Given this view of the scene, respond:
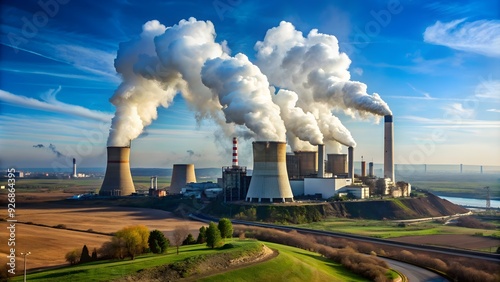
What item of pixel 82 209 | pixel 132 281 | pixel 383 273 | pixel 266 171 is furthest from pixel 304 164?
pixel 132 281

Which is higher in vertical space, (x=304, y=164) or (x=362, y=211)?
(x=304, y=164)

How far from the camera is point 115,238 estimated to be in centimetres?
3628

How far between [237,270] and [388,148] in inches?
2442

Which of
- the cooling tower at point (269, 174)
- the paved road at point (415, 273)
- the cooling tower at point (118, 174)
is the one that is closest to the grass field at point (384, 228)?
the cooling tower at point (269, 174)

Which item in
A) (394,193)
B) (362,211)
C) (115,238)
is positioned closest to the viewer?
(115,238)

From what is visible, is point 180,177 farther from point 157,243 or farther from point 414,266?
point 414,266

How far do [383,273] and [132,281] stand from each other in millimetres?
18734

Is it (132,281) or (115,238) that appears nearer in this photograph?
(132,281)

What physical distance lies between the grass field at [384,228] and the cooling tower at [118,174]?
36.1 meters

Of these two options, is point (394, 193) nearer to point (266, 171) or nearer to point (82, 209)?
point (266, 171)

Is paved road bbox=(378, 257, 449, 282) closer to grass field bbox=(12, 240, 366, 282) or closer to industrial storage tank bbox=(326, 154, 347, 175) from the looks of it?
grass field bbox=(12, 240, 366, 282)

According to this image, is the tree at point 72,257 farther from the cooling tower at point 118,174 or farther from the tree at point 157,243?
the cooling tower at point 118,174

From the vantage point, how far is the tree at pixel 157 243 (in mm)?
37375

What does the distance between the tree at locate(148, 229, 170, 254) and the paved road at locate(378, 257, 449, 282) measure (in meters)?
18.7
